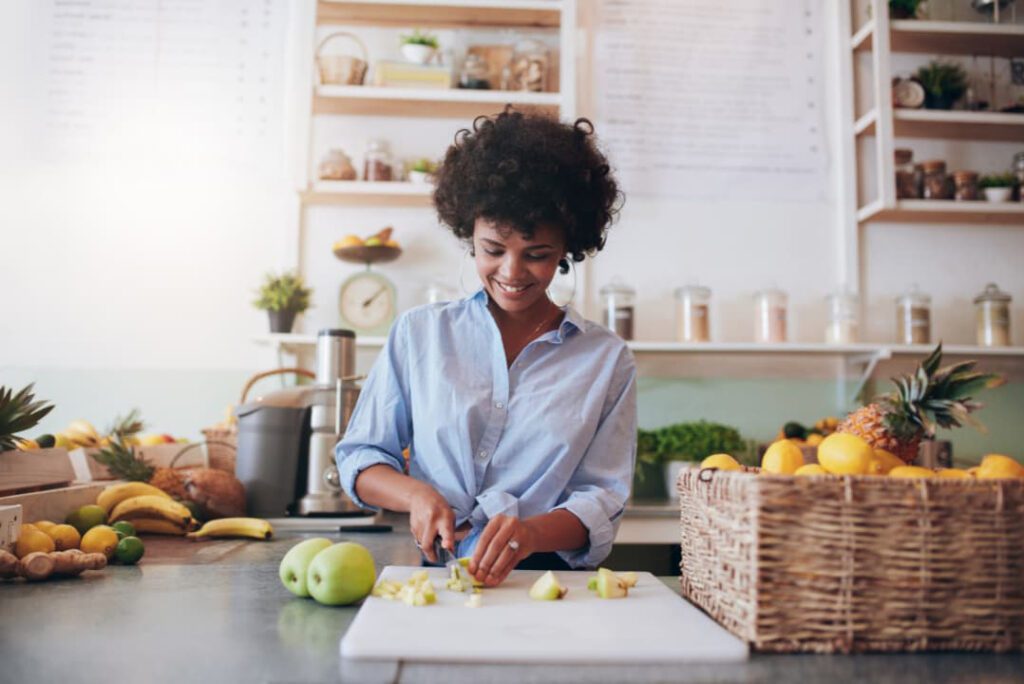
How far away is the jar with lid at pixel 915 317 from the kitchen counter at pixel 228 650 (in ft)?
6.77

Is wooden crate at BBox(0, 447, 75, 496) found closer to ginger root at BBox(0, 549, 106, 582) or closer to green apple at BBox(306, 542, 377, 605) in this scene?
ginger root at BBox(0, 549, 106, 582)

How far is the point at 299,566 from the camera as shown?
1043mm

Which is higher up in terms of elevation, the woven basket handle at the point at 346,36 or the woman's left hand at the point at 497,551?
the woven basket handle at the point at 346,36

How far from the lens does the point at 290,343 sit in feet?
9.16

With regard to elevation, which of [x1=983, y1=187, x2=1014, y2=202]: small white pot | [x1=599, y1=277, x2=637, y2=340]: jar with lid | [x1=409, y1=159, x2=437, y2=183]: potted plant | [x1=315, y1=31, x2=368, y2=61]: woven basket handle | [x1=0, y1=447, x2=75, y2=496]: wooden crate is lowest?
[x1=0, y1=447, x2=75, y2=496]: wooden crate

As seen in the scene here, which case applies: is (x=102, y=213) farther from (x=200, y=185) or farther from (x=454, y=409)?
(x=454, y=409)

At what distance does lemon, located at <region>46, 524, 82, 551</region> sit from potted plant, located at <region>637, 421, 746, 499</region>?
5.61 ft

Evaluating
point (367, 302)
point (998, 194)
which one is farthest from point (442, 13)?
point (998, 194)

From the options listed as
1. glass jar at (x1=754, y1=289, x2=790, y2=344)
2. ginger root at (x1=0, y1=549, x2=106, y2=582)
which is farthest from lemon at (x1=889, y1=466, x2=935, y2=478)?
glass jar at (x1=754, y1=289, x2=790, y2=344)

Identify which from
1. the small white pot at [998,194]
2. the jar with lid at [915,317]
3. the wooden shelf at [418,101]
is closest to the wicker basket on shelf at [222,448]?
the wooden shelf at [418,101]

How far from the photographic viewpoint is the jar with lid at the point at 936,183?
9.57 feet

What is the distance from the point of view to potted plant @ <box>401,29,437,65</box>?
111 inches

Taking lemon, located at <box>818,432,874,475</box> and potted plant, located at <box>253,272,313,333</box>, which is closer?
lemon, located at <box>818,432,874,475</box>

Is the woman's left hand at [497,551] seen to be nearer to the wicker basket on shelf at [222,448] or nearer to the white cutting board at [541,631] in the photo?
the white cutting board at [541,631]
